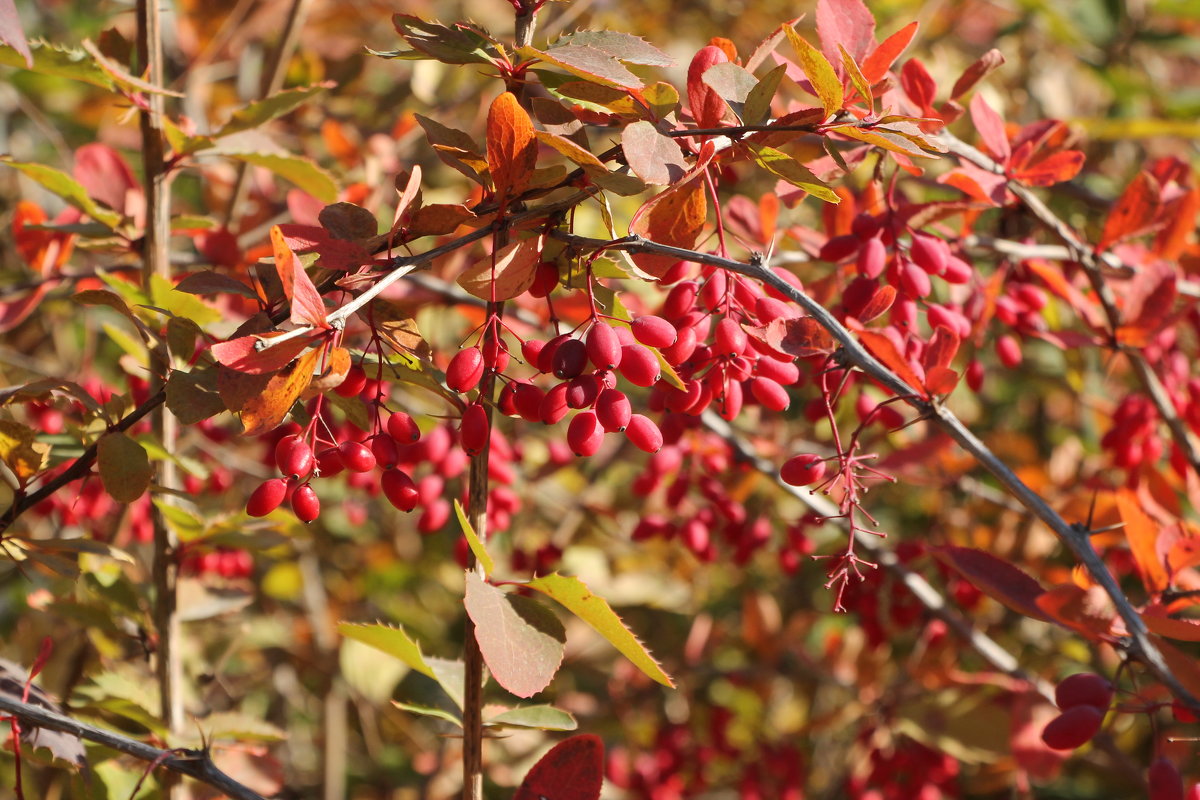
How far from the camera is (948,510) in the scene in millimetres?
2121

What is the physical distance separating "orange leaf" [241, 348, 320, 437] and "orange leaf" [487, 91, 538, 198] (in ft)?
0.58

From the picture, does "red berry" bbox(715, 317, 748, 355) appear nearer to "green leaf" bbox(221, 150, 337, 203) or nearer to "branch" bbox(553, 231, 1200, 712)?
"branch" bbox(553, 231, 1200, 712)

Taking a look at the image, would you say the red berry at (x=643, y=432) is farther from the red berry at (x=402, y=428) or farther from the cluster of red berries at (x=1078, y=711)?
the cluster of red berries at (x=1078, y=711)

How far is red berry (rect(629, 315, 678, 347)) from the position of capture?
721 millimetres

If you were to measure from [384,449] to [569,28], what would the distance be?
4.77ft

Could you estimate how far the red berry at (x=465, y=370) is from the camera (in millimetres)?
699

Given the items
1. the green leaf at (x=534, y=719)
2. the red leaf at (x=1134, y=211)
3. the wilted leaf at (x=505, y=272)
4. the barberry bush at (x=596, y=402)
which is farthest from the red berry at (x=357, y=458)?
the red leaf at (x=1134, y=211)

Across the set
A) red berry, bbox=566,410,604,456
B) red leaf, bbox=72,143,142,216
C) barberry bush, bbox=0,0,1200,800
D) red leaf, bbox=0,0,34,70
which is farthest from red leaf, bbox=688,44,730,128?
red leaf, bbox=72,143,142,216

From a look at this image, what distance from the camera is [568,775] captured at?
31.1 inches

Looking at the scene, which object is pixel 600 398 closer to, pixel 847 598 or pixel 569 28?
pixel 847 598

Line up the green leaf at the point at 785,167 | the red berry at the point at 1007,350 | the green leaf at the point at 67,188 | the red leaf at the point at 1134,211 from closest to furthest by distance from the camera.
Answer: the green leaf at the point at 785,167
the green leaf at the point at 67,188
the red leaf at the point at 1134,211
the red berry at the point at 1007,350

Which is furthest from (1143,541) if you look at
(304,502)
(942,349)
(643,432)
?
(304,502)

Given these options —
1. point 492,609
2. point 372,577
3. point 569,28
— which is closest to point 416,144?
point 569,28

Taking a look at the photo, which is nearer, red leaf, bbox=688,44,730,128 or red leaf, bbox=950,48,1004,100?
red leaf, bbox=688,44,730,128
